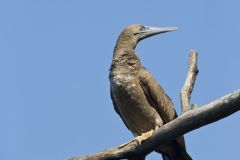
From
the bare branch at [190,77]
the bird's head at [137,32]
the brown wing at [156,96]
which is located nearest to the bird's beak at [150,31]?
the bird's head at [137,32]

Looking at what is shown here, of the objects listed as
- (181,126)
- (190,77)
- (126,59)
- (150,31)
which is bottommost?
(181,126)

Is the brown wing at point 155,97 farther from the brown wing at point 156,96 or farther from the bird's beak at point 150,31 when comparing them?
the bird's beak at point 150,31

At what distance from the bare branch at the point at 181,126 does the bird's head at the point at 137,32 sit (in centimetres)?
264

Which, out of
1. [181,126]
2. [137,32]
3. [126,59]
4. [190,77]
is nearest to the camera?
[181,126]

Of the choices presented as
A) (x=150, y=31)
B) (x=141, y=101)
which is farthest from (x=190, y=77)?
(x=150, y=31)

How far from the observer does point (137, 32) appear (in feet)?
33.3

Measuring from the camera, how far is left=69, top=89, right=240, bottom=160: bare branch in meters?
6.34

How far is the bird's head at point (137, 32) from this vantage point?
10.0m

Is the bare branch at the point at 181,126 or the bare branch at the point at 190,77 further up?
the bare branch at the point at 190,77

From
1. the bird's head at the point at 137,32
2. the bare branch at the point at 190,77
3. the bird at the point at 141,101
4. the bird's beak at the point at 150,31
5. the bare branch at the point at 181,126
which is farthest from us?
the bird's beak at the point at 150,31

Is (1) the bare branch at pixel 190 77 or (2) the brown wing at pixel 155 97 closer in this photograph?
(1) the bare branch at pixel 190 77

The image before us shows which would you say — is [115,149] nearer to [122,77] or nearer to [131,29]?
[122,77]

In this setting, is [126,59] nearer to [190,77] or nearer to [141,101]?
[141,101]

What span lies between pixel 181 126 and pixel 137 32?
11.6 ft
